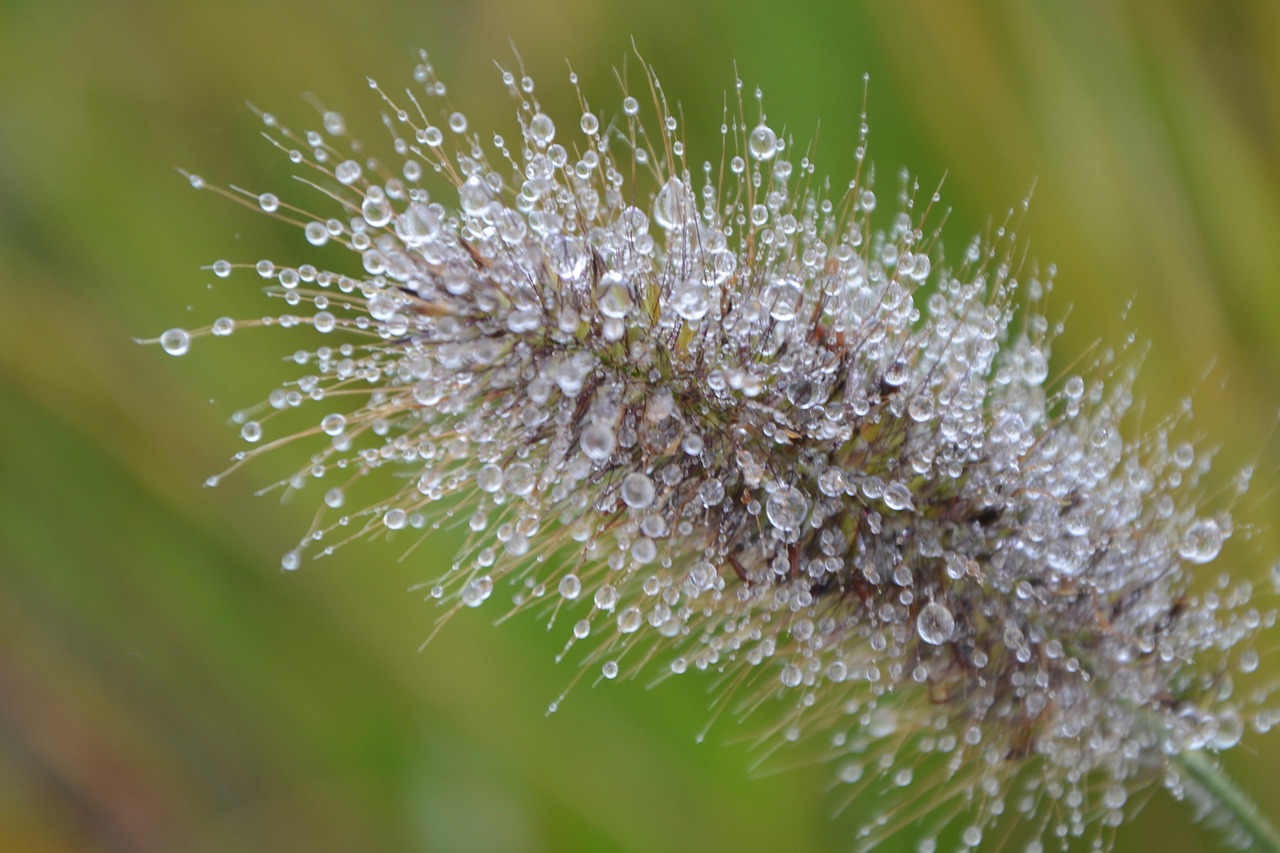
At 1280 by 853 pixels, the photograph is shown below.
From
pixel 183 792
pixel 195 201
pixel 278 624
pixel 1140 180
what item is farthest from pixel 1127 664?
pixel 183 792

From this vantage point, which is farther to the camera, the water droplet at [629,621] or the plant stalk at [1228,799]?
the plant stalk at [1228,799]

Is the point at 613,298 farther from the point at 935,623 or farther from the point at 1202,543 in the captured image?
the point at 1202,543

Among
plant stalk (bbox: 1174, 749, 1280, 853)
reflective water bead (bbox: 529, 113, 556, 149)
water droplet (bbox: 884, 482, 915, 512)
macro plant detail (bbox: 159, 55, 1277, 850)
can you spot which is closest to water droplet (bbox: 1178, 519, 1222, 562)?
macro plant detail (bbox: 159, 55, 1277, 850)

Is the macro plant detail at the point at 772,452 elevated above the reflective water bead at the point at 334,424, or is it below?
above

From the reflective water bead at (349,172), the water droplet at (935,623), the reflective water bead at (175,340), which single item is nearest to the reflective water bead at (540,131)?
the reflective water bead at (349,172)

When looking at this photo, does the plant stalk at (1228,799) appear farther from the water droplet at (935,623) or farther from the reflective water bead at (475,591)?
the reflective water bead at (475,591)

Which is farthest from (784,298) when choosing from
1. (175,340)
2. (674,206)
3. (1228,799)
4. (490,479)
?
(1228,799)
